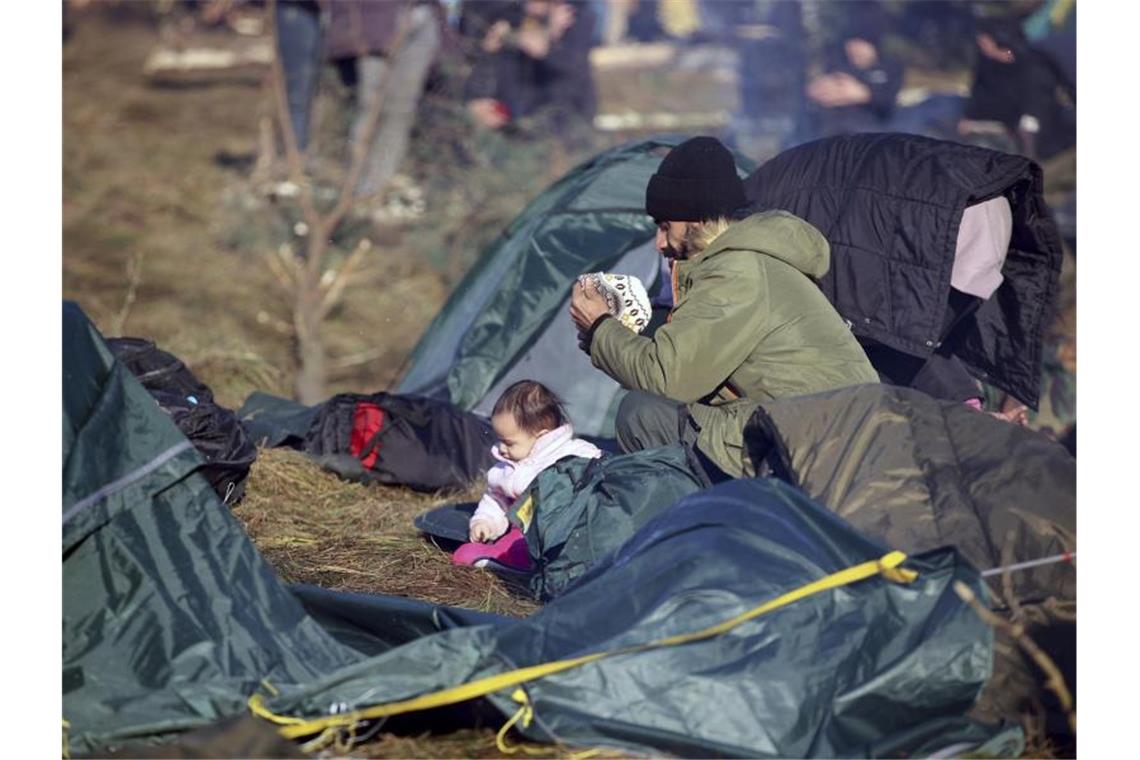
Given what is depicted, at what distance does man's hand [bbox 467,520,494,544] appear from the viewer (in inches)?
193

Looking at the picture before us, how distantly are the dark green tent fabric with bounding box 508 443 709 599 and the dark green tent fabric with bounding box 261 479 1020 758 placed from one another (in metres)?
0.82

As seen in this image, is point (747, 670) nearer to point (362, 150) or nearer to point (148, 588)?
point (148, 588)

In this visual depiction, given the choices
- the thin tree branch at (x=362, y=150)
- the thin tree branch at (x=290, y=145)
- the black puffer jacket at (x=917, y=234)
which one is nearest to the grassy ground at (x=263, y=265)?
the thin tree branch at (x=362, y=150)

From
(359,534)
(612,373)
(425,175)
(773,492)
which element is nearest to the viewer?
(773,492)

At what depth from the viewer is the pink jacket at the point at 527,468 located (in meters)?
4.92

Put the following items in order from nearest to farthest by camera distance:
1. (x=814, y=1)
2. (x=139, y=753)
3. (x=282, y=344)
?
(x=139, y=753), (x=282, y=344), (x=814, y=1)

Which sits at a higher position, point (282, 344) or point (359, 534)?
point (359, 534)

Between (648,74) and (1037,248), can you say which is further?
(648,74)

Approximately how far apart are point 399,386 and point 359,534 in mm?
1738

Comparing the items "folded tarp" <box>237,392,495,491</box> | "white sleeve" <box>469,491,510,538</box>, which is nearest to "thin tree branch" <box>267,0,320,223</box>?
"folded tarp" <box>237,392,495,491</box>

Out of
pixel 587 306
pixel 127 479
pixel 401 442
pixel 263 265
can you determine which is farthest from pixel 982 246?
pixel 263 265

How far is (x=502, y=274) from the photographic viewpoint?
6.57 meters
